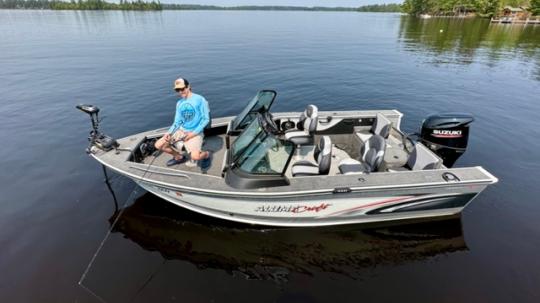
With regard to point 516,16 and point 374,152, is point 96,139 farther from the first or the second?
point 516,16

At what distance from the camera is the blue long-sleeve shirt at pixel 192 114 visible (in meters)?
4.96

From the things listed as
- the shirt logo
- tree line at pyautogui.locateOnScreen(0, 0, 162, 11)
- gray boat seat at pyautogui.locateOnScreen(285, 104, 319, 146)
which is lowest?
gray boat seat at pyautogui.locateOnScreen(285, 104, 319, 146)

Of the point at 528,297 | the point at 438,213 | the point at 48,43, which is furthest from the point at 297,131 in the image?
the point at 48,43

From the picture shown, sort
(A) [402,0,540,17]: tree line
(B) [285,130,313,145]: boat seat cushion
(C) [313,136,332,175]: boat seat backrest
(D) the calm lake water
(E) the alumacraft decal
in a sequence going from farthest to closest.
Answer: (A) [402,0,540,17]: tree line → (B) [285,130,313,145]: boat seat cushion → (C) [313,136,332,175]: boat seat backrest → (E) the alumacraft decal → (D) the calm lake water

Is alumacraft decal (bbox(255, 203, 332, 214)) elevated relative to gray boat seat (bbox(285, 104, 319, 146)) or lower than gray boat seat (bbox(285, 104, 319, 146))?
lower

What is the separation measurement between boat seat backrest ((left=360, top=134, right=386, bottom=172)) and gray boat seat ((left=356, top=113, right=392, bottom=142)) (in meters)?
0.97

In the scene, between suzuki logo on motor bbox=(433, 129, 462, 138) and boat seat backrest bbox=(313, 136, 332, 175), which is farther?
suzuki logo on motor bbox=(433, 129, 462, 138)

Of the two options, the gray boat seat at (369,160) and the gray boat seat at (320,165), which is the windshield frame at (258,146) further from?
the gray boat seat at (369,160)

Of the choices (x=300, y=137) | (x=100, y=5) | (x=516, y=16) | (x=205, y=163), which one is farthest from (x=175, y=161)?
(x=100, y=5)

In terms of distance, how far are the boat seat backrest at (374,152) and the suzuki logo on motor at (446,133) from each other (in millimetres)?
1557

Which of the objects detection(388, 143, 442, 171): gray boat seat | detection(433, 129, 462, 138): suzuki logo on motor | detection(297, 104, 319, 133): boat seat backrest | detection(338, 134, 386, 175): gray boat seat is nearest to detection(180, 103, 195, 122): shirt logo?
detection(297, 104, 319, 133): boat seat backrest

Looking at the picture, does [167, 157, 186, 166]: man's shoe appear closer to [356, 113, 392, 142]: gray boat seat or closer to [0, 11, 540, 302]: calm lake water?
[0, 11, 540, 302]: calm lake water

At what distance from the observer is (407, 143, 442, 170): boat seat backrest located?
4875 millimetres

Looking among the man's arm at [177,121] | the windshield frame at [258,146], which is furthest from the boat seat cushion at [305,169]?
the man's arm at [177,121]
